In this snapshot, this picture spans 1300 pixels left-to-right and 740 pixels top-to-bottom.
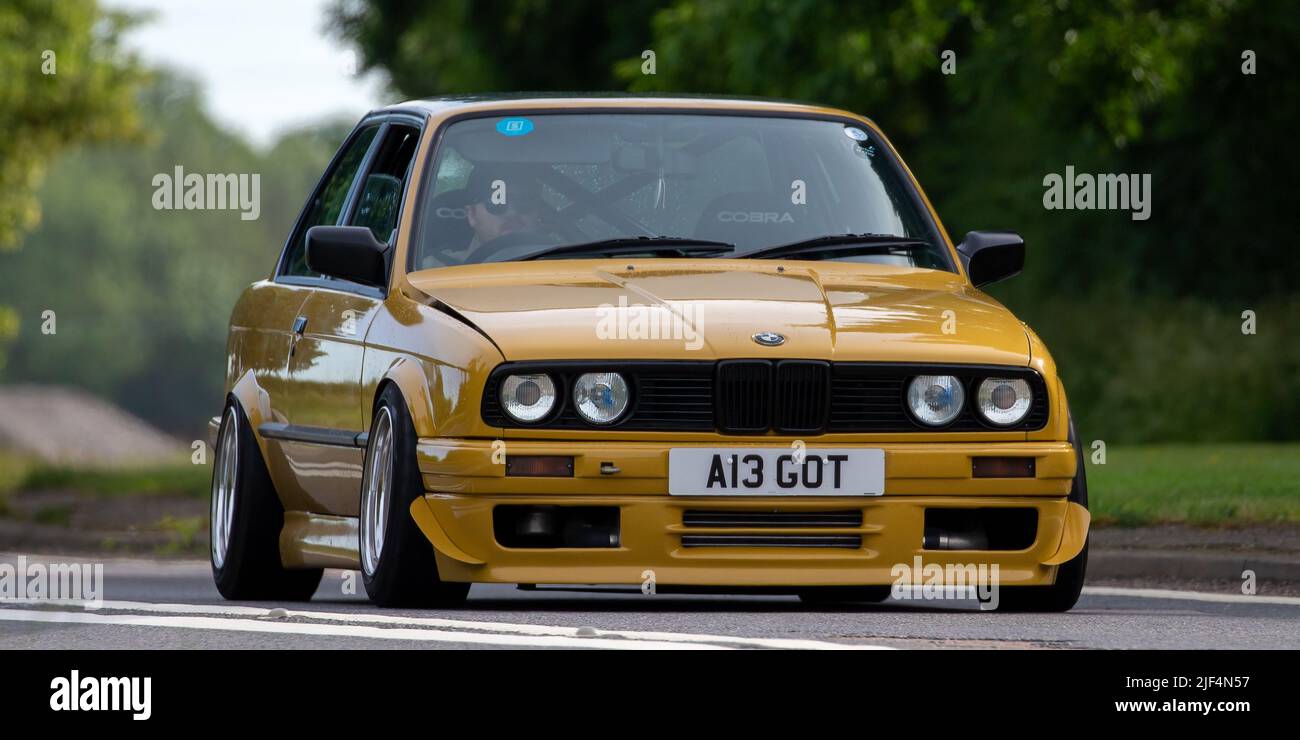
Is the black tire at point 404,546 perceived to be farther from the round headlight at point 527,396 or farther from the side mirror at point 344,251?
the side mirror at point 344,251

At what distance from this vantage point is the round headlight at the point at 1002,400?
849 centimetres

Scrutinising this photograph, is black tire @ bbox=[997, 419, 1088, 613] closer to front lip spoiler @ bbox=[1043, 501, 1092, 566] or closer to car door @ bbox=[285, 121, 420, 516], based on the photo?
front lip spoiler @ bbox=[1043, 501, 1092, 566]

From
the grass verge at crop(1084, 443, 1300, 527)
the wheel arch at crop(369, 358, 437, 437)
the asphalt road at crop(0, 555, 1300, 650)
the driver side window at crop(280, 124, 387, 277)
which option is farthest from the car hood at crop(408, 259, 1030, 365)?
the grass verge at crop(1084, 443, 1300, 527)

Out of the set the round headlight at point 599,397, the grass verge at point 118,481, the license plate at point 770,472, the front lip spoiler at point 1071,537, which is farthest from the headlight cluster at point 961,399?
the grass verge at point 118,481

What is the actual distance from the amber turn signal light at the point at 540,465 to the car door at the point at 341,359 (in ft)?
3.38

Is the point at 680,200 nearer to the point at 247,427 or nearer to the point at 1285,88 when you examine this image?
the point at 247,427

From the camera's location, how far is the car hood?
832 cm

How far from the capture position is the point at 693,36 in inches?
942

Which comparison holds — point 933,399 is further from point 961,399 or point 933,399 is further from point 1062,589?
point 1062,589

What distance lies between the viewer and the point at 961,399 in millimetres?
8461

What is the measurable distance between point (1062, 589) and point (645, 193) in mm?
2037

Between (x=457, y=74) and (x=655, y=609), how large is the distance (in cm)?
2542

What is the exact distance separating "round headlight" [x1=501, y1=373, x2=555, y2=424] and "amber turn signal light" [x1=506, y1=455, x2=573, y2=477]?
126mm
